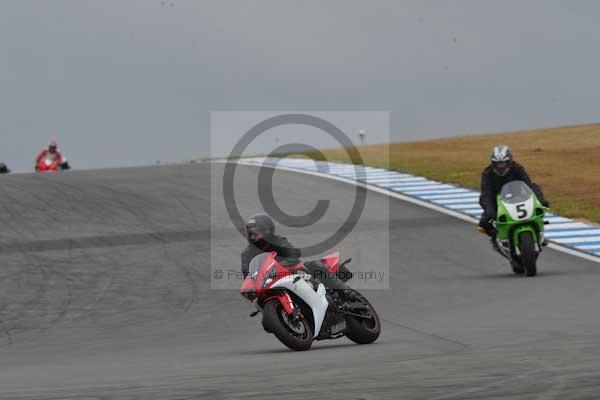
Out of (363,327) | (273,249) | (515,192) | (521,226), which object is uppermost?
(515,192)

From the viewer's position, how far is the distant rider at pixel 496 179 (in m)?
15.9

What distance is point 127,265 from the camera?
16734 millimetres

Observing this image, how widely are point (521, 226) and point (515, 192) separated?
23.1 inches

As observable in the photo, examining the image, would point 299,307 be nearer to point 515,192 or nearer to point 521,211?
point 521,211

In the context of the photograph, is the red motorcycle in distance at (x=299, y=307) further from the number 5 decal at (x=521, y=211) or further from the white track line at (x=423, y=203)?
the white track line at (x=423, y=203)

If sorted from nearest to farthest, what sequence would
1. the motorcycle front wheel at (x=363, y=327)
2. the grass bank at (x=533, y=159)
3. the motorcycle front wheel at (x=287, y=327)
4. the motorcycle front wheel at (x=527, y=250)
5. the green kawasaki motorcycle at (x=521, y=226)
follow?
1. the motorcycle front wheel at (x=287, y=327)
2. the motorcycle front wheel at (x=363, y=327)
3. the motorcycle front wheel at (x=527, y=250)
4. the green kawasaki motorcycle at (x=521, y=226)
5. the grass bank at (x=533, y=159)

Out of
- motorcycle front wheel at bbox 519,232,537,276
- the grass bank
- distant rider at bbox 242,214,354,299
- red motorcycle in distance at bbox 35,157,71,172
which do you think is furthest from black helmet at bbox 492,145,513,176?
red motorcycle in distance at bbox 35,157,71,172

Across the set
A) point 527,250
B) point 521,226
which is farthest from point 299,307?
point 521,226

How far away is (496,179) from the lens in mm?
16078

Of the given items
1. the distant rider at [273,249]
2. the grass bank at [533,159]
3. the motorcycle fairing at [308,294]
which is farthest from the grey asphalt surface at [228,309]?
the grass bank at [533,159]

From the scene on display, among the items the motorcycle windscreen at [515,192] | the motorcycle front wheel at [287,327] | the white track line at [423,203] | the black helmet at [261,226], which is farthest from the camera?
the white track line at [423,203]

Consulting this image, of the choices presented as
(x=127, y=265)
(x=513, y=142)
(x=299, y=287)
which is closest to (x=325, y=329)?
(x=299, y=287)

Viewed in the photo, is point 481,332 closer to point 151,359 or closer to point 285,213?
point 151,359

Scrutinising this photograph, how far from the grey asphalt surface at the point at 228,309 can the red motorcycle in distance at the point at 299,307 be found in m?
0.19
